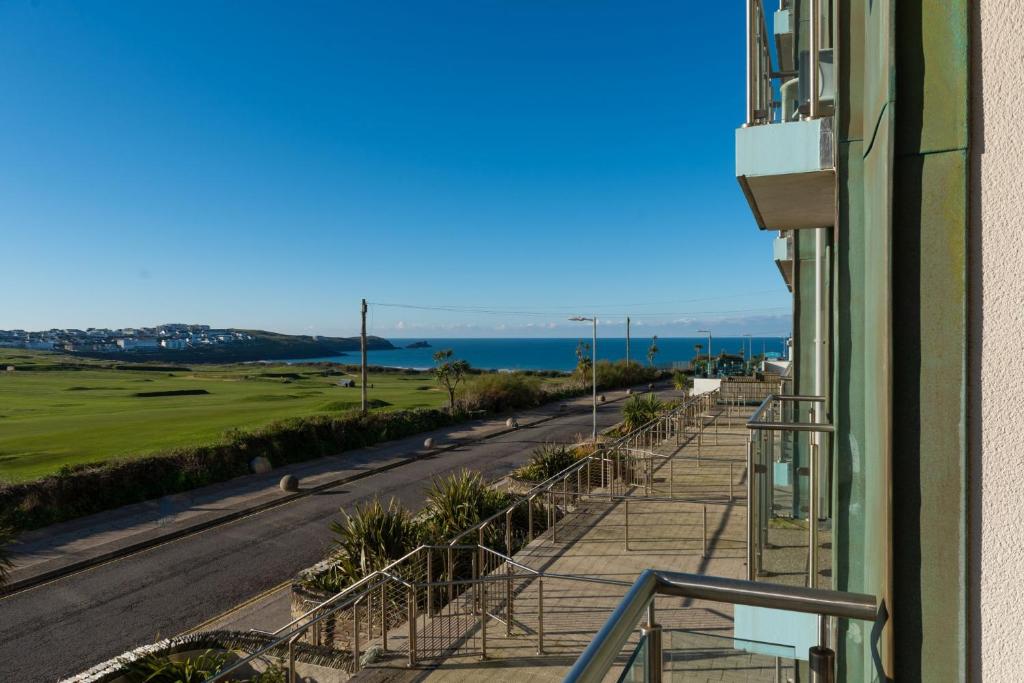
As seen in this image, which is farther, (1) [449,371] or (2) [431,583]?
(1) [449,371]

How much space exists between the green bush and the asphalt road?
413cm

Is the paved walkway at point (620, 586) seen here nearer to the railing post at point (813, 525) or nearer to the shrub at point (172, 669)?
the railing post at point (813, 525)

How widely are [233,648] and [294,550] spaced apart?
570 centimetres

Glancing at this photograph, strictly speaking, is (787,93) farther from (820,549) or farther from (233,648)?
(233,648)

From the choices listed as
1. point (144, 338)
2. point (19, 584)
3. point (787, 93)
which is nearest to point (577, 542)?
point (787, 93)

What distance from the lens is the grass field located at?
2153 centimetres

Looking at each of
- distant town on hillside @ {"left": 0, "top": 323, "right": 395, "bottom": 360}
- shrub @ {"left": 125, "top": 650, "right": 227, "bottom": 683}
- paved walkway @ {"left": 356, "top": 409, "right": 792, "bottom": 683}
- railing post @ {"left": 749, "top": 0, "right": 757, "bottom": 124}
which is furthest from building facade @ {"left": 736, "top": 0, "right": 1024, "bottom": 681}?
distant town on hillside @ {"left": 0, "top": 323, "right": 395, "bottom": 360}

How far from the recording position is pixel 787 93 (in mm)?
5672

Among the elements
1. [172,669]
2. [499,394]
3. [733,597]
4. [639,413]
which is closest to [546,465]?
[639,413]

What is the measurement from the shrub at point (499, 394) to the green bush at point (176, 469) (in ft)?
30.4

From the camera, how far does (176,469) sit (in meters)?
18.8

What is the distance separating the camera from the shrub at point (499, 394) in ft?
121

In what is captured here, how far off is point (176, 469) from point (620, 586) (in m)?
15.8

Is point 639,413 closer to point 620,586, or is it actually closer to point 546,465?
point 546,465
